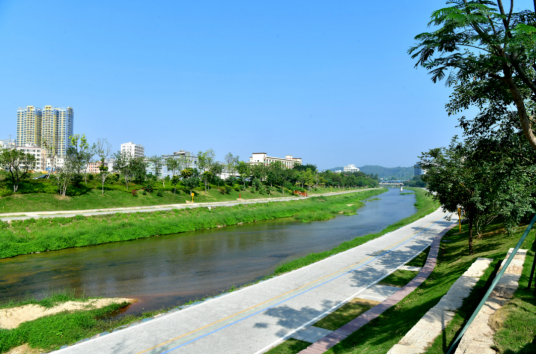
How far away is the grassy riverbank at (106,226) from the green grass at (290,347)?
21819 millimetres

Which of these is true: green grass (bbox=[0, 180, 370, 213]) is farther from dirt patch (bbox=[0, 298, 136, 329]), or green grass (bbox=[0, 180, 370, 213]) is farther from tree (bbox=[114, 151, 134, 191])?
dirt patch (bbox=[0, 298, 136, 329])

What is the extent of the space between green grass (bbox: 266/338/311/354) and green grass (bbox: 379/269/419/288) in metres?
6.02

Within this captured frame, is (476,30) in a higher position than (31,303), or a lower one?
higher

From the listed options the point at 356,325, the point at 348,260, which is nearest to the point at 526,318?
the point at 356,325

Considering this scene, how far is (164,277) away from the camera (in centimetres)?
1727

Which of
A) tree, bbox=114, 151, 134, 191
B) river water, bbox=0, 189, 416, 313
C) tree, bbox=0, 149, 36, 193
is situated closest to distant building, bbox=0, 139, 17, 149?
tree, bbox=0, 149, 36, 193

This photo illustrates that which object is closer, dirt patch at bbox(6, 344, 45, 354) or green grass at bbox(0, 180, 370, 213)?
dirt patch at bbox(6, 344, 45, 354)

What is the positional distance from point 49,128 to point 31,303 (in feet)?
612

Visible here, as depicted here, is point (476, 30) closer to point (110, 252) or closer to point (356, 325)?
point (356, 325)

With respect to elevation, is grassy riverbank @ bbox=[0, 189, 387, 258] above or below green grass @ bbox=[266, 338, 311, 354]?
below

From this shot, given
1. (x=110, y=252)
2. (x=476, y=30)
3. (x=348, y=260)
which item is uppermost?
(x=476, y=30)

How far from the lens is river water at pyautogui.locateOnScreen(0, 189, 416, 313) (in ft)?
49.4

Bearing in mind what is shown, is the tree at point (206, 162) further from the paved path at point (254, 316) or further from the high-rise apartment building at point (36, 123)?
the high-rise apartment building at point (36, 123)

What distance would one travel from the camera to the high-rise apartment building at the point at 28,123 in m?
165
